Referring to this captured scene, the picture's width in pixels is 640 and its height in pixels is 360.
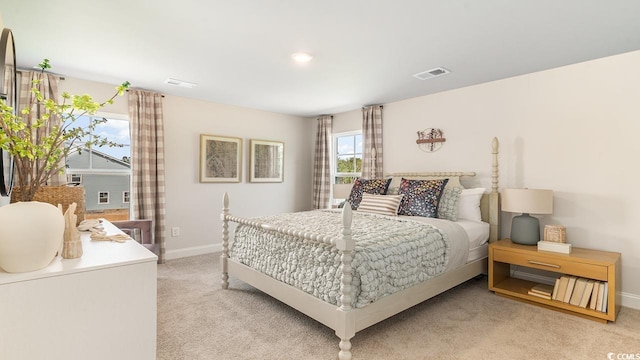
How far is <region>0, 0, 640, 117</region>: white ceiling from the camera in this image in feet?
6.52

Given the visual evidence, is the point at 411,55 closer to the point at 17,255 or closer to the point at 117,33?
the point at 117,33

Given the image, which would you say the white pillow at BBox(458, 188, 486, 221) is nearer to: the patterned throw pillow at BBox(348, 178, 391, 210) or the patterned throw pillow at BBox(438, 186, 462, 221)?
the patterned throw pillow at BBox(438, 186, 462, 221)

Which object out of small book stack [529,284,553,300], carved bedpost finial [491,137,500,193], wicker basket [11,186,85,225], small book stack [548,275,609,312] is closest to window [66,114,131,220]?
wicker basket [11,186,85,225]

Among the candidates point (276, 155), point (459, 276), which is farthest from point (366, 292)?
point (276, 155)

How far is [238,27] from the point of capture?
225 cm

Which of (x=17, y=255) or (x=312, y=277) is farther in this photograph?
(x=312, y=277)

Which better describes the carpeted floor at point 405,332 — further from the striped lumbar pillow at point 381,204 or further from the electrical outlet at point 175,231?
the electrical outlet at point 175,231

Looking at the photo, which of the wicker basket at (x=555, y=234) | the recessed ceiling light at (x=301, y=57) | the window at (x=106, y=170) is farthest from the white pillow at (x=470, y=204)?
the window at (x=106, y=170)

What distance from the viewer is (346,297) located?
1.94 metres

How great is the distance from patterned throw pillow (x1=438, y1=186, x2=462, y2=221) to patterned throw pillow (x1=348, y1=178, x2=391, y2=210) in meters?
0.71

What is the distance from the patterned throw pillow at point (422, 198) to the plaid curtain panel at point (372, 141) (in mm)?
1007

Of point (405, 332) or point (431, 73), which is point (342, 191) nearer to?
point (431, 73)

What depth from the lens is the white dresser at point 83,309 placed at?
0.98m

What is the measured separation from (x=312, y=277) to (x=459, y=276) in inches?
59.7
